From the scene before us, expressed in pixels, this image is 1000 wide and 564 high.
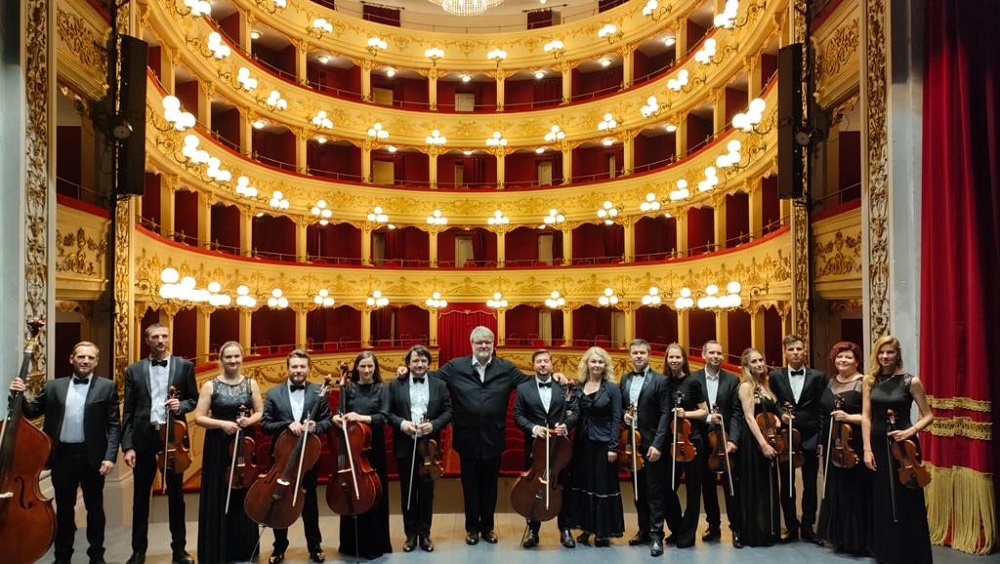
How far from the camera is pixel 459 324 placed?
2658 cm

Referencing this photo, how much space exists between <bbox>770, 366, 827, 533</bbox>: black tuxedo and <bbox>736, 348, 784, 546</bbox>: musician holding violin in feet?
0.67

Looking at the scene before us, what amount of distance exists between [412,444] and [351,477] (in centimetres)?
76

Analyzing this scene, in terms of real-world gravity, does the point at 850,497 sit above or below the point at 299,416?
below

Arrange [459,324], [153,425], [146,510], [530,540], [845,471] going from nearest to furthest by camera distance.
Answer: [146,510] < [153,425] < [845,471] < [530,540] < [459,324]

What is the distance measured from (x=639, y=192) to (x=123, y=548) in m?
19.8

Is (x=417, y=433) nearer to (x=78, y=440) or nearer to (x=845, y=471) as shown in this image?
(x=78, y=440)

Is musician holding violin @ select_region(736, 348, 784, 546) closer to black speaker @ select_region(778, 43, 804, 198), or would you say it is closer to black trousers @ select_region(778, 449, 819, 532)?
black trousers @ select_region(778, 449, 819, 532)

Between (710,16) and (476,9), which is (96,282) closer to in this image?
(476,9)

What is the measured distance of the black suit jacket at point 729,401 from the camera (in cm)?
643

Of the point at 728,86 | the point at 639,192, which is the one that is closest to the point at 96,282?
the point at 728,86

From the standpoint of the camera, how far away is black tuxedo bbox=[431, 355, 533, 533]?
6.48 m


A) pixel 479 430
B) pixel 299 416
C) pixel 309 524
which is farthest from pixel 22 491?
pixel 479 430

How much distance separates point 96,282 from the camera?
9.49m

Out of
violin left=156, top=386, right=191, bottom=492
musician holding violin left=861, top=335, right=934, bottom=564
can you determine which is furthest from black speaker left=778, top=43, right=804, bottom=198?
violin left=156, top=386, right=191, bottom=492
